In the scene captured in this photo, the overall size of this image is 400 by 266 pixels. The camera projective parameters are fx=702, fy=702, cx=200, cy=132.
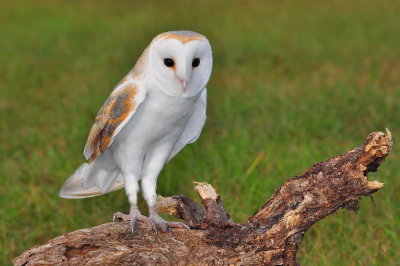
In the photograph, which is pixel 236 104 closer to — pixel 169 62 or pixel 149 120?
pixel 149 120

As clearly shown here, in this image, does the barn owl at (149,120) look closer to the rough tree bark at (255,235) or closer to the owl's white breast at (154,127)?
the owl's white breast at (154,127)

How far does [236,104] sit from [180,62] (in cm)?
365

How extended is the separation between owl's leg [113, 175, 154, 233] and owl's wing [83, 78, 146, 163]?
0.20m

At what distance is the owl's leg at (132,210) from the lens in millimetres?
3051

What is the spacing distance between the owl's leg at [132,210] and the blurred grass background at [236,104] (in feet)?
3.56

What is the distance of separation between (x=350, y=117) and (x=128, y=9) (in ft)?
22.6

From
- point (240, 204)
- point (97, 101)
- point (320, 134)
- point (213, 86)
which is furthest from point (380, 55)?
point (240, 204)

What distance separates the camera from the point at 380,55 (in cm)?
793

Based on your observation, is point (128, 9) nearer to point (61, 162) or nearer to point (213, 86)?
point (213, 86)

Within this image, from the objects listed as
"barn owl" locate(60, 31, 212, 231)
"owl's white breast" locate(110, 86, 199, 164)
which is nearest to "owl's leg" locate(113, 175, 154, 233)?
"barn owl" locate(60, 31, 212, 231)

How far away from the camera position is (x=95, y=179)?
3.54 metres

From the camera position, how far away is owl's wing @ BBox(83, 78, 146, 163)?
2.99m

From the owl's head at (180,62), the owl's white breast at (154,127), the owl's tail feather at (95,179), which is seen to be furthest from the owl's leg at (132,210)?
the owl's head at (180,62)

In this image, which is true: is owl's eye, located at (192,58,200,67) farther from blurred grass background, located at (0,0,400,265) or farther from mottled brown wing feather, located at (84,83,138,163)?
blurred grass background, located at (0,0,400,265)
